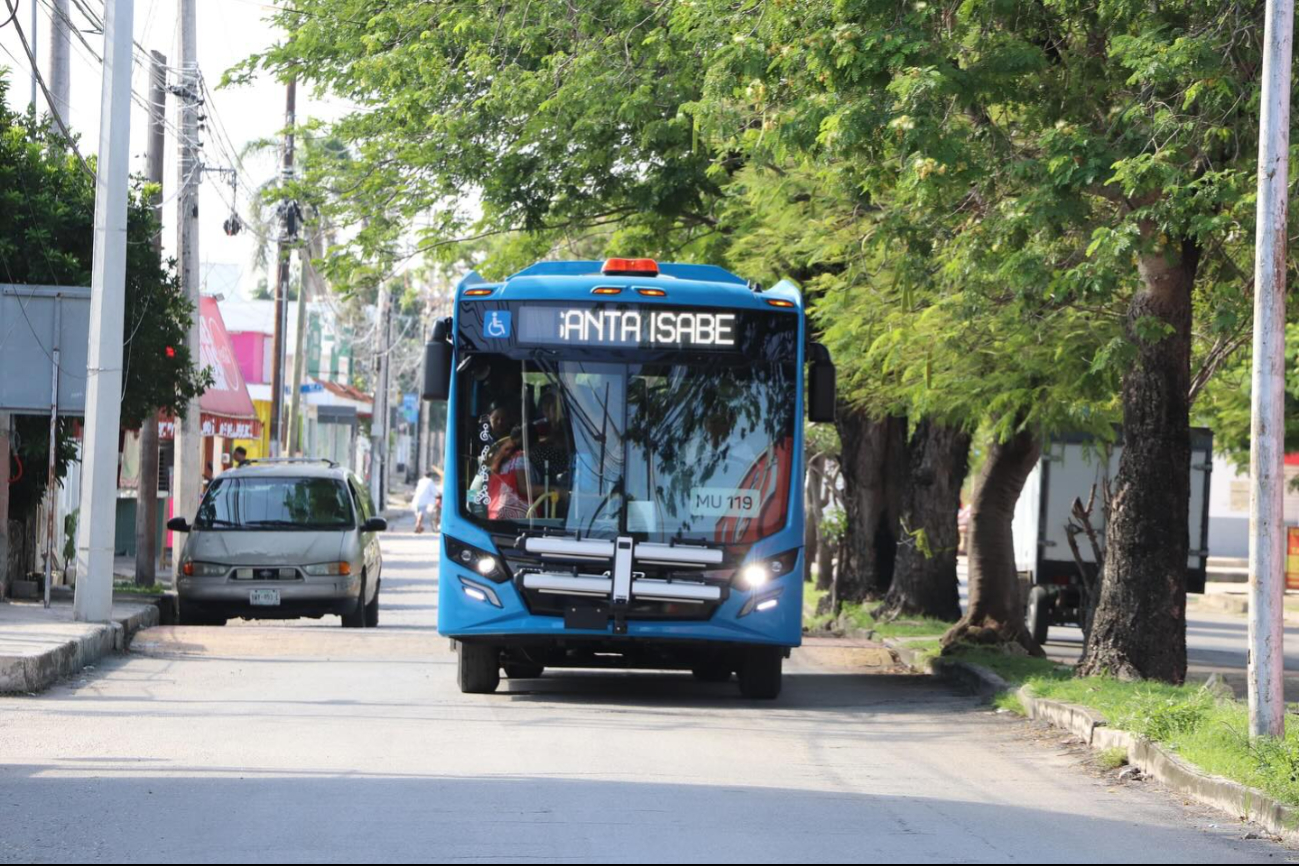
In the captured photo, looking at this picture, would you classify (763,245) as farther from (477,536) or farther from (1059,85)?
(477,536)

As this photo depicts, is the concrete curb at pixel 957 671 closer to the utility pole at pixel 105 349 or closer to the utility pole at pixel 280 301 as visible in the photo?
the utility pole at pixel 105 349

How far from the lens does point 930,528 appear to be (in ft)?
71.8

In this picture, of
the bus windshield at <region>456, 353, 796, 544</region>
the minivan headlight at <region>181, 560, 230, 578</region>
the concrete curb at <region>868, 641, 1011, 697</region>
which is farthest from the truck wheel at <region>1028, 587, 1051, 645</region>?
the bus windshield at <region>456, 353, 796, 544</region>

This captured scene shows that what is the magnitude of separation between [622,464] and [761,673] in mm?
2129

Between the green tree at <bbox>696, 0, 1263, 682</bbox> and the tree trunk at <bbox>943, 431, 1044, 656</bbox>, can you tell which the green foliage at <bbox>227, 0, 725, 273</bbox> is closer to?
the green tree at <bbox>696, 0, 1263, 682</bbox>

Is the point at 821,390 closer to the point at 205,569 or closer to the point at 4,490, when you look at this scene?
the point at 205,569

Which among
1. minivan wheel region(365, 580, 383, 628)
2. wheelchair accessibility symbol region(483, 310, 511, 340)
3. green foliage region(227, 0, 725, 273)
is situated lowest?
minivan wheel region(365, 580, 383, 628)

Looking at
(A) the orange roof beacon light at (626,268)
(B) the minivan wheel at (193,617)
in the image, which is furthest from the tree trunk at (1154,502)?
(B) the minivan wheel at (193,617)

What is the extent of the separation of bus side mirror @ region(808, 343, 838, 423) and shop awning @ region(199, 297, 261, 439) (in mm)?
22790

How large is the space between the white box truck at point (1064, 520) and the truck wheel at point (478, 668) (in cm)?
1197

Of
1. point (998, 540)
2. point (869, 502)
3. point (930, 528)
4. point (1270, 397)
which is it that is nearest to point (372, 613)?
point (869, 502)

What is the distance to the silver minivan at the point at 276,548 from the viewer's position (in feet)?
62.2

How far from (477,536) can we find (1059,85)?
567 cm

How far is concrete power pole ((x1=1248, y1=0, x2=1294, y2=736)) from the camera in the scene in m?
9.97
